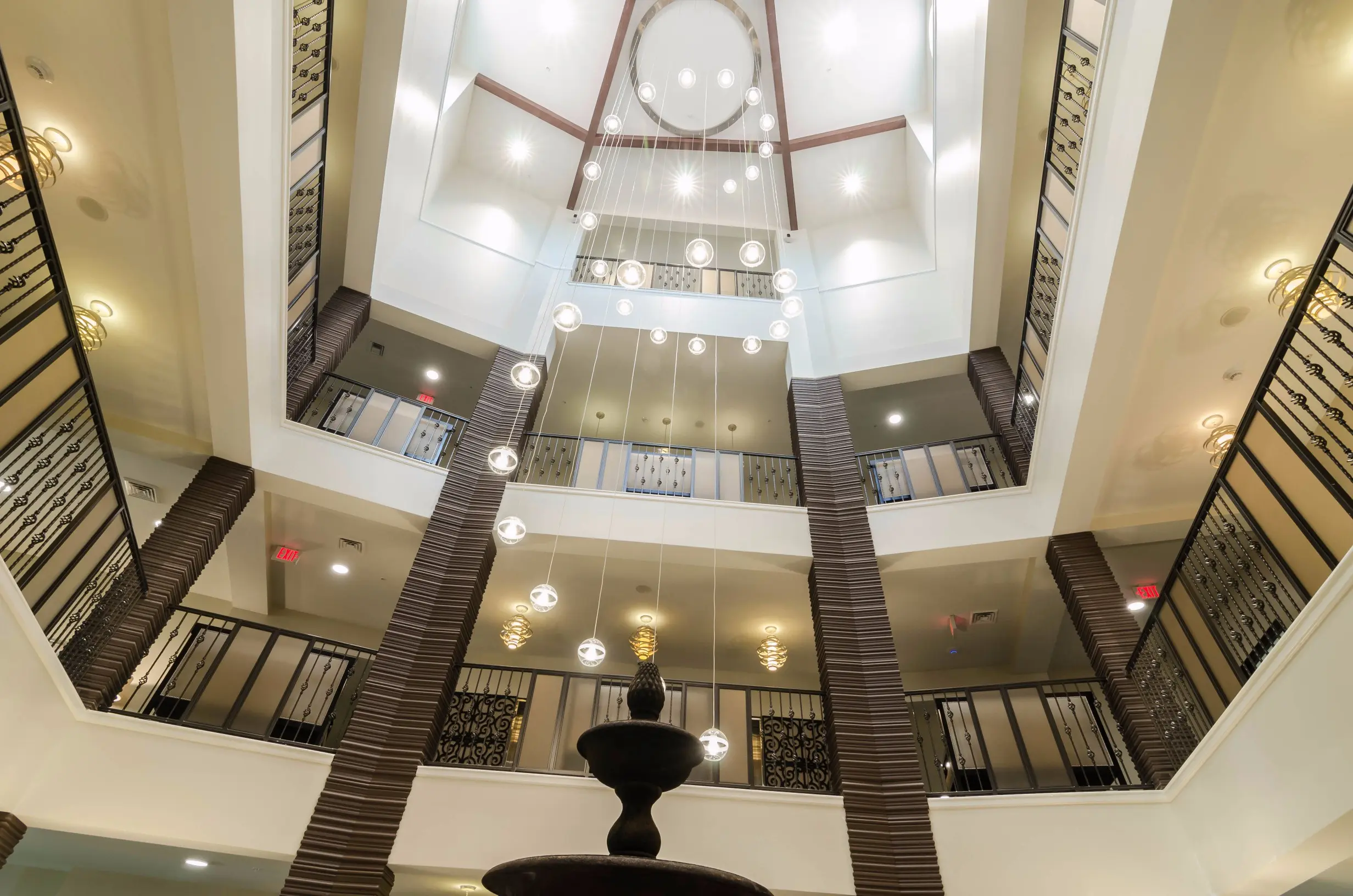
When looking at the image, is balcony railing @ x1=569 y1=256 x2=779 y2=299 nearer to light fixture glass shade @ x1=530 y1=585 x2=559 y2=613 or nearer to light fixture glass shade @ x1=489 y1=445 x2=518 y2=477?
light fixture glass shade @ x1=489 y1=445 x2=518 y2=477

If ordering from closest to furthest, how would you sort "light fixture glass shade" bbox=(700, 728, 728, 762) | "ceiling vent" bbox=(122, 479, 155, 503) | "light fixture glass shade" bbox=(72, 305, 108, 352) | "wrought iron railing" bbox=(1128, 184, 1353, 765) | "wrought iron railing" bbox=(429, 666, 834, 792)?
"wrought iron railing" bbox=(1128, 184, 1353, 765), "light fixture glass shade" bbox=(700, 728, 728, 762), "light fixture glass shade" bbox=(72, 305, 108, 352), "wrought iron railing" bbox=(429, 666, 834, 792), "ceiling vent" bbox=(122, 479, 155, 503)

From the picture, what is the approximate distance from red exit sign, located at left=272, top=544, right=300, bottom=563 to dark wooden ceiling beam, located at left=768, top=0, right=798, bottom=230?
9151 millimetres

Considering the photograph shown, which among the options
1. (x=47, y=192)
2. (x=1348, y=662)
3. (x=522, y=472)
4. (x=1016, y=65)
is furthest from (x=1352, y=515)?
(x=47, y=192)

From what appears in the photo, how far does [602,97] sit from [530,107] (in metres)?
1.22

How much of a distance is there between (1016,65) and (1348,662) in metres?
6.27

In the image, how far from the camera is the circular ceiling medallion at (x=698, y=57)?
11.4 meters

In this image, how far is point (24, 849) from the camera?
6.43m

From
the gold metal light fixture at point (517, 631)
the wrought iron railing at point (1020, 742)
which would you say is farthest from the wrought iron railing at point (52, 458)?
the wrought iron railing at point (1020, 742)

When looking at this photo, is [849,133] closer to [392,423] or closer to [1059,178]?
[1059,178]

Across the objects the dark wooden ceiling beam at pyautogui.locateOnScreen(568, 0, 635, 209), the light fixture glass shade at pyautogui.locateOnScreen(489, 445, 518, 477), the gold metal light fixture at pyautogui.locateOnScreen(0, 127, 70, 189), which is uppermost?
the dark wooden ceiling beam at pyautogui.locateOnScreen(568, 0, 635, 209)

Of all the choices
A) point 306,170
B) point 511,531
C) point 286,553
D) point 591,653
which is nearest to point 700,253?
point 511,531

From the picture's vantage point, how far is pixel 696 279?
11.6 m

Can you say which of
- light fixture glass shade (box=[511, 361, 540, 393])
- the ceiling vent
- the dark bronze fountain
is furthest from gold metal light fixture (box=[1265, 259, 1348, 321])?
the ceiling vent

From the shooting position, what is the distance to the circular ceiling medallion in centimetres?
1138
